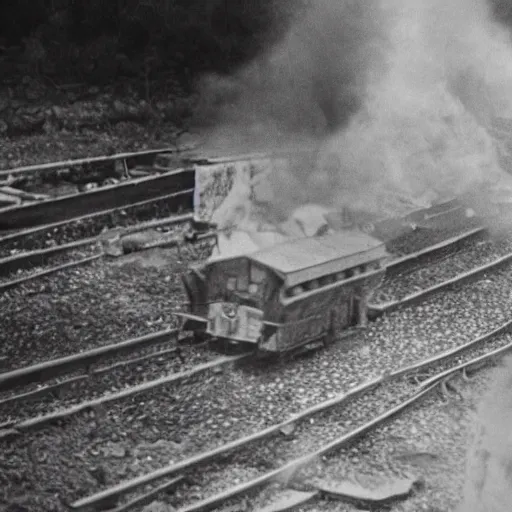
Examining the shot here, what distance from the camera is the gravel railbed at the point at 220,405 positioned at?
6332 millimetres

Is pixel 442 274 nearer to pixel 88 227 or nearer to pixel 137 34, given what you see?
pixel 88 227

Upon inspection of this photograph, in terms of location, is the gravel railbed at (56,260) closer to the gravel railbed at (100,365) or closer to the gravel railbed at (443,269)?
the gravel railbed at (100,365)

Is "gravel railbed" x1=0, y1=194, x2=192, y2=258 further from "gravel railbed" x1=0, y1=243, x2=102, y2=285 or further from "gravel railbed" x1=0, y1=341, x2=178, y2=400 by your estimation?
"gravel railbed" x1=0, y1=341, x2=178, y2=400

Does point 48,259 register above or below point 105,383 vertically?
above

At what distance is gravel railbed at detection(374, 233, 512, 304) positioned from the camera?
9.58 meters

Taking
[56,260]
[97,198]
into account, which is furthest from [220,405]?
[97,198]

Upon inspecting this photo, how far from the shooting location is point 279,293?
7.71 meters

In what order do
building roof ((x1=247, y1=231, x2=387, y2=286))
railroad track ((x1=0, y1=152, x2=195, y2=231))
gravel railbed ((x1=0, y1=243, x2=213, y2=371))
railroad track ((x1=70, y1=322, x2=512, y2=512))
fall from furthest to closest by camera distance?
1. railroad track ((x1=0, y1=152, x2=195, y2=231))
2. gravel railbed ((x1=0, y1=243, x2=213, y2=371))
3. building roof ((x1=247, y1=231, x2=387, y2=286))
4. railroad track ((x1=70, y1=322, x2=512, y2=512))

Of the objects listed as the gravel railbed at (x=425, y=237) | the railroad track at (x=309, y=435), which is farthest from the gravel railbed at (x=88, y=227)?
the railroad track at (x=309, y=435)

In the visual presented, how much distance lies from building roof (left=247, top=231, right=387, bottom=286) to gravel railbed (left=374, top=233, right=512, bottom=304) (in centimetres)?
93

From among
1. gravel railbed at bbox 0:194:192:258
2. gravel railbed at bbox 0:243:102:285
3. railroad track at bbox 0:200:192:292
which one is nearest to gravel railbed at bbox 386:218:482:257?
railroad track at bbox 0:200:192:292

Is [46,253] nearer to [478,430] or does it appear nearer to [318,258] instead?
[318,258]

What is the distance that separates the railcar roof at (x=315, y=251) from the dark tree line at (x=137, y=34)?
820 centimetres

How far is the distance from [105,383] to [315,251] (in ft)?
8.69
